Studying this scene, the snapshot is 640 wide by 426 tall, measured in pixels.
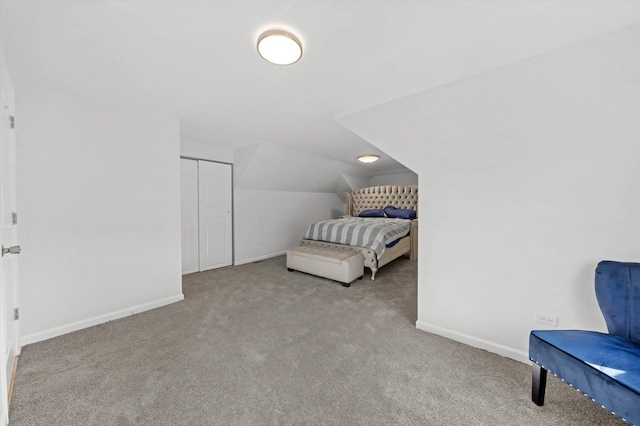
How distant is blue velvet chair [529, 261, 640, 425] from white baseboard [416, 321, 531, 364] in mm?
435

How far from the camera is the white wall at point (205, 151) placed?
12.1ft

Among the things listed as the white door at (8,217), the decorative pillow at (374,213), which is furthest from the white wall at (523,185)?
the decorative pillow at (374,213)

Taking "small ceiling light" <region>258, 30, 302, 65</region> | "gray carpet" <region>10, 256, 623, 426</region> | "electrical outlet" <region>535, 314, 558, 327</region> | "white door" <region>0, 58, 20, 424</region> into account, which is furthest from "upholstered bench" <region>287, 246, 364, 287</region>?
"white door" <region>0, 58, 20, 424</region>

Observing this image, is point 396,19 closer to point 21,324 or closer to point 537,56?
point 537,56

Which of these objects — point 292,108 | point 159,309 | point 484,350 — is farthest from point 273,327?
point 292,108

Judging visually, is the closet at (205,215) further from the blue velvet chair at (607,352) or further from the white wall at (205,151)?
the blue velvet chair at (607,352)

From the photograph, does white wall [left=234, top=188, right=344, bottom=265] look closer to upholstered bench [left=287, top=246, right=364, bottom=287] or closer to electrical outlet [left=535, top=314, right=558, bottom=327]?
upholstered bench [left=287, top=246, right=364, bottom=287]

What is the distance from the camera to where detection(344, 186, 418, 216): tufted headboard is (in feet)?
18.8

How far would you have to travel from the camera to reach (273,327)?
225cm

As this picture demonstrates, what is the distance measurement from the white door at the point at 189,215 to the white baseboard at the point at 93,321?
114cm

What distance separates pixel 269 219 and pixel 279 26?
4.00 m

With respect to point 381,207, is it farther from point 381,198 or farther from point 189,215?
point 189,215

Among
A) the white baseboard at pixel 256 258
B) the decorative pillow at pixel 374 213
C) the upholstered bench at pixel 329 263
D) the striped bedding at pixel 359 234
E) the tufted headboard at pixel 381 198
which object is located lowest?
the white baseboard at pixel 256 258

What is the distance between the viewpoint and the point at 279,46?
4.65 ft
